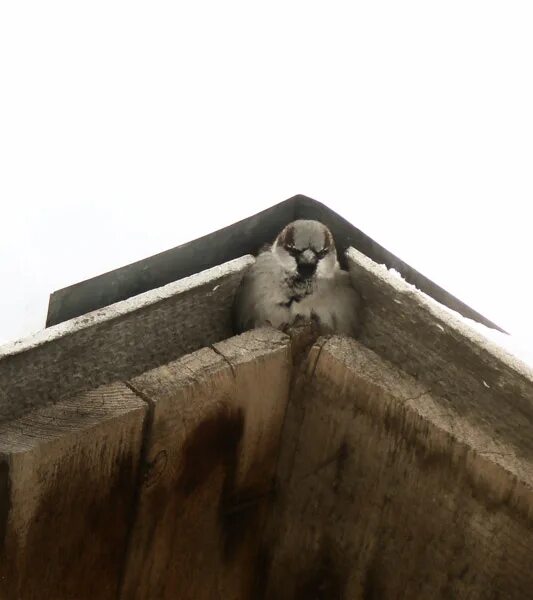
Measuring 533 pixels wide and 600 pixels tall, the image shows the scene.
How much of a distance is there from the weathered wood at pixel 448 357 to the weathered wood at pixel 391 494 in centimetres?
4

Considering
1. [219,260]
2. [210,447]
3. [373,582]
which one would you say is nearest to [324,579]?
[373,582]

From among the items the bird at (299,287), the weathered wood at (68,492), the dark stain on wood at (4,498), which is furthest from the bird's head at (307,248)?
the dark stain on wood at (4,498)

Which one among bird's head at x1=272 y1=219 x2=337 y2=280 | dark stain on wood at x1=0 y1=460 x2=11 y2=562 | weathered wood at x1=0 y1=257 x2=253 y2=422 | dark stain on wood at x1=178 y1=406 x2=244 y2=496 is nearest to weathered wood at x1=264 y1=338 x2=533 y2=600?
dark stain on wood at x1=178 y1=406 x2=244 y2=496

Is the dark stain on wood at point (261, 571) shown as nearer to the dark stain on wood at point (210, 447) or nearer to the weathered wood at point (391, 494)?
the weathered wood at point (391, 494)

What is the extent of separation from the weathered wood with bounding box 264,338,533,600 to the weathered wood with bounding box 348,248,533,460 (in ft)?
0.12

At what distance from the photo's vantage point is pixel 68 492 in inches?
48.0

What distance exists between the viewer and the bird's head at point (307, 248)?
1.67 m

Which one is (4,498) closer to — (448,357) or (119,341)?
(119,341)

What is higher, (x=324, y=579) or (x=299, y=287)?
(x=299, y=287)

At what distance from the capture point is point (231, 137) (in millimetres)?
2154

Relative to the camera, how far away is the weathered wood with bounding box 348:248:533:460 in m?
1.32

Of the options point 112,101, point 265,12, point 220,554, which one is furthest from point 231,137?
point 220,554

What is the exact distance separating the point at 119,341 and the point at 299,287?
660 mm

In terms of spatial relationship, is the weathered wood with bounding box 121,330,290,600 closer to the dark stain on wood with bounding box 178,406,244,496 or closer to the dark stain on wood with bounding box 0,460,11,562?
the dark stain on wood with bounding box 178,406,244,496
